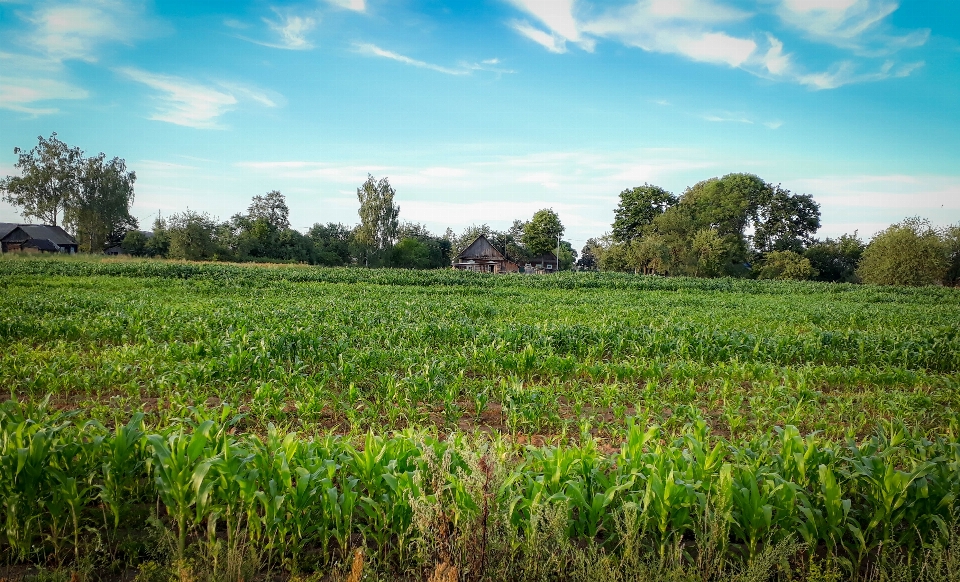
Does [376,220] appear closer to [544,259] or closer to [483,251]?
[483,251]

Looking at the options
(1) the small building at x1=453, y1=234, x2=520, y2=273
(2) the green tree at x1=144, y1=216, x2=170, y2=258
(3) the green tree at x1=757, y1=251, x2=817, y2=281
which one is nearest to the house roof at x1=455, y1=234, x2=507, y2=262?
(1) the small building at x1=453, y1=234, x2=520, y2=273

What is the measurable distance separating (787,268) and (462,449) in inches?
2587

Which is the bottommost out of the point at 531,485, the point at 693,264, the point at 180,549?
the point at 180,549

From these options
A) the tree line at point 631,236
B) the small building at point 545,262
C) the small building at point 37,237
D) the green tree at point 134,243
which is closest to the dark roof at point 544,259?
the small building at point 545,262

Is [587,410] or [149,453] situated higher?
[149,453]

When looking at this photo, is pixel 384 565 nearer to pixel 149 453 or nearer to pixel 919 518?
pixel 149 453

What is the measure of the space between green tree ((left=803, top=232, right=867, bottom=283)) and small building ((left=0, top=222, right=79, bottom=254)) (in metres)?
102

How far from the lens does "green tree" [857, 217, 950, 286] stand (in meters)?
51.3

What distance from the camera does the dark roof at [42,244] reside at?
62969 millimetres

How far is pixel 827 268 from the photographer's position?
6725 cm

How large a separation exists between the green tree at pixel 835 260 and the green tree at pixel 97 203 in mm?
95447

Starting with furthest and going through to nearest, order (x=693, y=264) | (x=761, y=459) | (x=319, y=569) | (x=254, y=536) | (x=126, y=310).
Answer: (x=693, y=264) → (x=126, y=310) → (x=761, y=459) → (x=254, y=536) → (x=319, y=569)

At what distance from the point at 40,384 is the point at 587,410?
829cm

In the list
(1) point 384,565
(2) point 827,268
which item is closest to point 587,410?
(1) point 384,565
